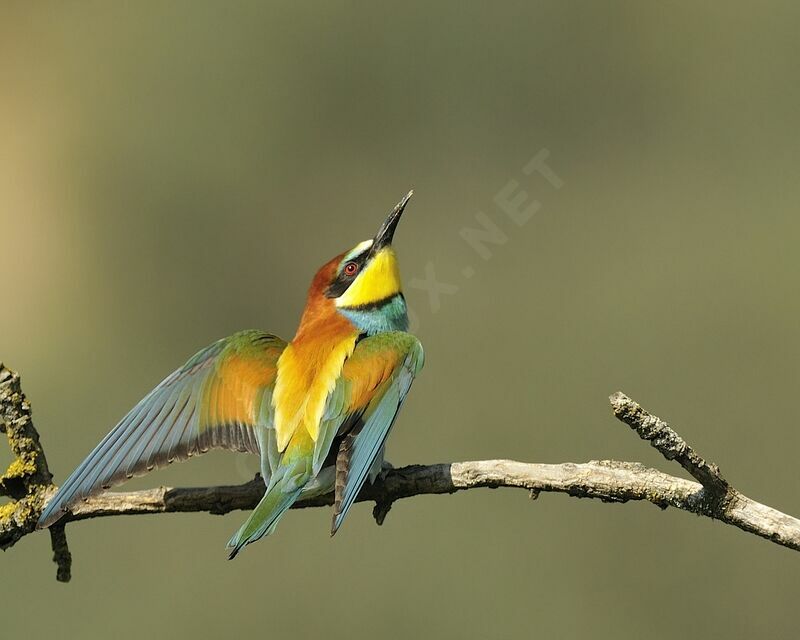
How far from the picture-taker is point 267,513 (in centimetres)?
241

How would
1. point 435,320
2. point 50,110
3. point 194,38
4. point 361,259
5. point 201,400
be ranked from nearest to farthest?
point 201,400 → point 361,259 → point 435,320 → point 194,38 → point 50,110

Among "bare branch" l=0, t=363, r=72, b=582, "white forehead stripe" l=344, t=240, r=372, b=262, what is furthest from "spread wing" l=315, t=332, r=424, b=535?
"bare branch" l=0, t=363, r=72, b=582

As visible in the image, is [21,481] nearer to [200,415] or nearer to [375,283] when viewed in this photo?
[200,415]

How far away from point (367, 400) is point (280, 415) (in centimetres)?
19

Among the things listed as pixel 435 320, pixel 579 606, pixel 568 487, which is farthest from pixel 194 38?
pixel 568 487

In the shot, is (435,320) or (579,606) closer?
(579,606)

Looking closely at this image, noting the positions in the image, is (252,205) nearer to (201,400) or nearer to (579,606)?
(579,606)

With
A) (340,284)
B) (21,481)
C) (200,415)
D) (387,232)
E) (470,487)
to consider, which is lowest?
(21,481)

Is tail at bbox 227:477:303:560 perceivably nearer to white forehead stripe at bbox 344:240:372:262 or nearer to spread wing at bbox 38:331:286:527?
spread wing at bbox 38:331:286:527

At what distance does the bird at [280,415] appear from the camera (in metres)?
2.47

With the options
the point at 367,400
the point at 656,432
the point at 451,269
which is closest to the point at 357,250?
the point at 367,400

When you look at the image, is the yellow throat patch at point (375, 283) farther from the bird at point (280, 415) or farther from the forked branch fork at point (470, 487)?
the forked branch fork at point (470, 487)

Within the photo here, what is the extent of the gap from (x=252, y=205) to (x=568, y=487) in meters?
5.21

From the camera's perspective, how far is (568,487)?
7.45 feet
